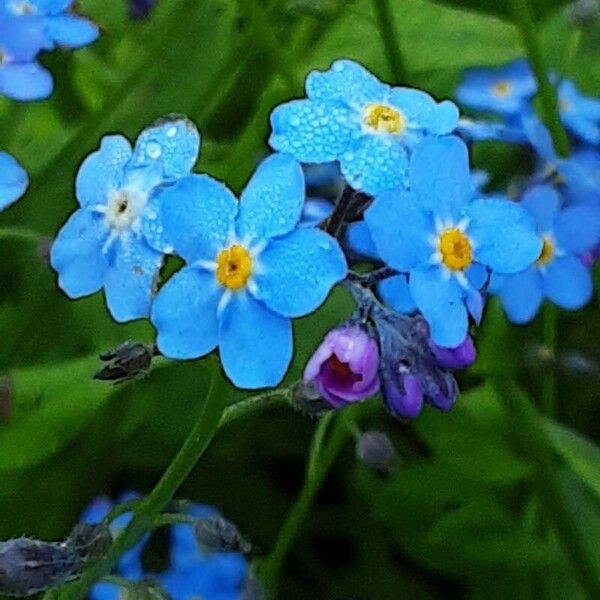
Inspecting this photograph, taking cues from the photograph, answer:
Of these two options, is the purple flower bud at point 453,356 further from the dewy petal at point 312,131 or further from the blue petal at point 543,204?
the blue petal at point 543,204

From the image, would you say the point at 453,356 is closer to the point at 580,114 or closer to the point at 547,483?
the point at 547,483

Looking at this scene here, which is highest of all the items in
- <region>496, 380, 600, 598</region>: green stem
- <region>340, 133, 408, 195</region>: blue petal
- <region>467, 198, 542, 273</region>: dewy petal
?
<region>340, 133, 408, 195</region>: blue petal

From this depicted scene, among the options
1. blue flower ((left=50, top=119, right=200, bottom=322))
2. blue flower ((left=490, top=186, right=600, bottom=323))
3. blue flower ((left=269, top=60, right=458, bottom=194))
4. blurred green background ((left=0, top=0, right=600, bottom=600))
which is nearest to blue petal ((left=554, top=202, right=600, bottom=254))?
blue flower ((left=490, top=186, right=600, bottom=323))

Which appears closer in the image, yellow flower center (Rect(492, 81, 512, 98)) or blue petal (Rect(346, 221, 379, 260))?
blue petal (Rect(346, 221, 379, 260))

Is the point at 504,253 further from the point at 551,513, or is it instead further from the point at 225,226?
the point at 551,513

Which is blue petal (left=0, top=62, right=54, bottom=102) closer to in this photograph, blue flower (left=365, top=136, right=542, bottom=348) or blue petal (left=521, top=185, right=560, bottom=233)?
blue flower (left=365, top=136, right=542, bottom=348)
